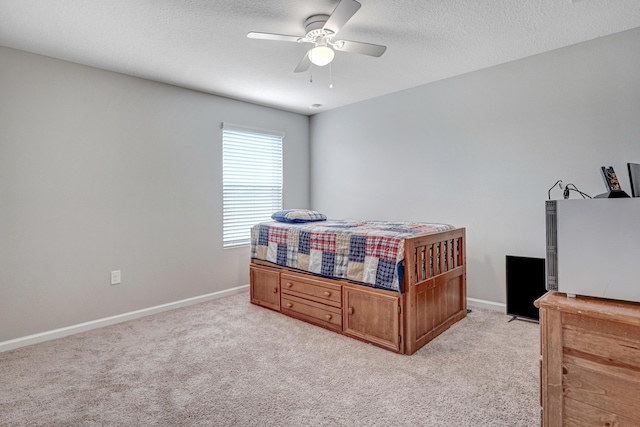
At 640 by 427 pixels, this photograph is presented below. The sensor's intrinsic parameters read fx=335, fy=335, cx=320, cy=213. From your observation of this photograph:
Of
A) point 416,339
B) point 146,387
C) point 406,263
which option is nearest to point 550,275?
point 406,263

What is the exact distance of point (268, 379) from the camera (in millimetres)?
2143

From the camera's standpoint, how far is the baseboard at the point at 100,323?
2703mm

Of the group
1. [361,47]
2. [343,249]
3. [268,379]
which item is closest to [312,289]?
[343,249]

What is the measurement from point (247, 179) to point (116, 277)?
184 cm

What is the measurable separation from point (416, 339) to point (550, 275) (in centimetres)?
145

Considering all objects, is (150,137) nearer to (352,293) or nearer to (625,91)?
(352,293)

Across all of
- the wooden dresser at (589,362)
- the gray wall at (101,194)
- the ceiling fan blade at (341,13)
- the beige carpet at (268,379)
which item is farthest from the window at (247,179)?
the wooden dresser at (589,362)

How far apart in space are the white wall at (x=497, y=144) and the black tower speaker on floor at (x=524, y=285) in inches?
5.3

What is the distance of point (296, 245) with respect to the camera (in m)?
3.26

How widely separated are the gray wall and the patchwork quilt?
0.87 m

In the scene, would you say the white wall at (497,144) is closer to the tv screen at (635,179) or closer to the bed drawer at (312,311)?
the bed drawer at (312,311)

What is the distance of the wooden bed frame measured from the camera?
2459 millimetres

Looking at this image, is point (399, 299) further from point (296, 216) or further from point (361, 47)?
point (361, 47)

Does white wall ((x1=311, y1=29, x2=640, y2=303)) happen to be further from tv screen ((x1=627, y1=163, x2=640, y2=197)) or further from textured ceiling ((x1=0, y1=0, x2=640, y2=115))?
tv screen ((x1=627, y1=163, x2=640, y2=197))
